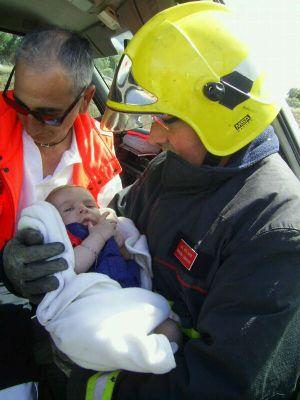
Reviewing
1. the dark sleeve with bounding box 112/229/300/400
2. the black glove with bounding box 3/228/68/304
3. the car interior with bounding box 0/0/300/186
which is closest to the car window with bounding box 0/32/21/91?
the car interior with bounding box 0/0/300/186

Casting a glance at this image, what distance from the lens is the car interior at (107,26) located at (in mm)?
2293

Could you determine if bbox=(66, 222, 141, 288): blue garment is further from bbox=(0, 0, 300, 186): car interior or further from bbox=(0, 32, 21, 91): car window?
bbox=(0, 32, 21, 91): car window

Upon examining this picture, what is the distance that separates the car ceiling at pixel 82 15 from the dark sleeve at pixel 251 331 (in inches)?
58.6

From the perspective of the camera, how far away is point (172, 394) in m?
1.43

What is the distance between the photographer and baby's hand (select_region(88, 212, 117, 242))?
78.8 inches

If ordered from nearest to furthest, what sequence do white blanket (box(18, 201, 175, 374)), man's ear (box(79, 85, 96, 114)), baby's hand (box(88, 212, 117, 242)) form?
1. white blanket (box(18, 201, 175, 374))
2. baby's hand (box(88, 212, 117, 242))
3. man's ear (box(79, 85, 96, 114))

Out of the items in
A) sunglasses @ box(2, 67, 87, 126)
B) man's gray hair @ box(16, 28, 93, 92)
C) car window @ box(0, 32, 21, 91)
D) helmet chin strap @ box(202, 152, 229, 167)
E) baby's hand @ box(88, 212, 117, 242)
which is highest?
helmet chin strap @ box(202, 152, 229, 167)

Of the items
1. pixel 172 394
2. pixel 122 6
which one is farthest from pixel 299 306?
pixel 122 6

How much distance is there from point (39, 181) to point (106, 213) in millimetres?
604

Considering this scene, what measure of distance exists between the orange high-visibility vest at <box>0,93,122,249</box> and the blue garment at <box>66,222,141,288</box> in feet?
2.31

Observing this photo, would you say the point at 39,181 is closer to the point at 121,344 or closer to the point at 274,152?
the point at 121,344

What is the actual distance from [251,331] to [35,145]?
1.84 meters

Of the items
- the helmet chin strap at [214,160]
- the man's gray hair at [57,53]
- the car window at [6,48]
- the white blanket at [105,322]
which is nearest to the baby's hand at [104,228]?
the white blanket at [105,322]

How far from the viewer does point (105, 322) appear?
4.96ft
